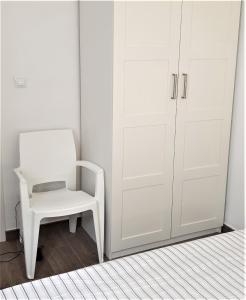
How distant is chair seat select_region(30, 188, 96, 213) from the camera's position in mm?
2512

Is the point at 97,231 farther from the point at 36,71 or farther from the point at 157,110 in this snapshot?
the point at 36,71

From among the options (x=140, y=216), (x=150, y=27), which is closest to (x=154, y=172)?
(x=140, y=216)

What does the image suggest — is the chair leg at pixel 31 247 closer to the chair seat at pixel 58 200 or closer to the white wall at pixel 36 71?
the chair seat at pixel 58 200

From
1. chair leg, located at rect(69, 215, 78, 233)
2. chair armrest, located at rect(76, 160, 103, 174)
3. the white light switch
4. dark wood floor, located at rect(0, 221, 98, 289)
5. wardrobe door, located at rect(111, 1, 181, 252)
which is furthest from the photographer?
chair leg, located at rect(69, 215, 78, 233)

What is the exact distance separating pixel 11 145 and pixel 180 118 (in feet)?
4.07

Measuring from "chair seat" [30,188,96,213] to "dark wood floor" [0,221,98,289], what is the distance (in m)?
0.42

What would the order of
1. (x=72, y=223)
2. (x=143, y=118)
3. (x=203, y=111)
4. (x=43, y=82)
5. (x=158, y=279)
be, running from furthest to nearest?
(x=72, y=223) → (x=43, y=82) → (x=203, y=111) → (x=143, y=118) → (x=158, y=279)

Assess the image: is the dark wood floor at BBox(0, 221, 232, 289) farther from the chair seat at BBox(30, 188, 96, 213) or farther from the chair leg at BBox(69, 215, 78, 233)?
the chair seat at BBox(30, 188, 96, 213)

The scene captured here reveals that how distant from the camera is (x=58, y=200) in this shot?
2652 mm

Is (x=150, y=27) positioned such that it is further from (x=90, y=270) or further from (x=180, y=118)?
(x=90, y=270)

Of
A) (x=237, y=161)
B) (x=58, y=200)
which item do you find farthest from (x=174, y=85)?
(x=58, y=200)

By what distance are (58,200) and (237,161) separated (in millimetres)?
1354

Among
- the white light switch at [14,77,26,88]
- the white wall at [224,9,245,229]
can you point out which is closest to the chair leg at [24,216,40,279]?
the white light switch at [14,77,26,88]

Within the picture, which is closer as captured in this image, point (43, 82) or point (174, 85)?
point (174, 85)
